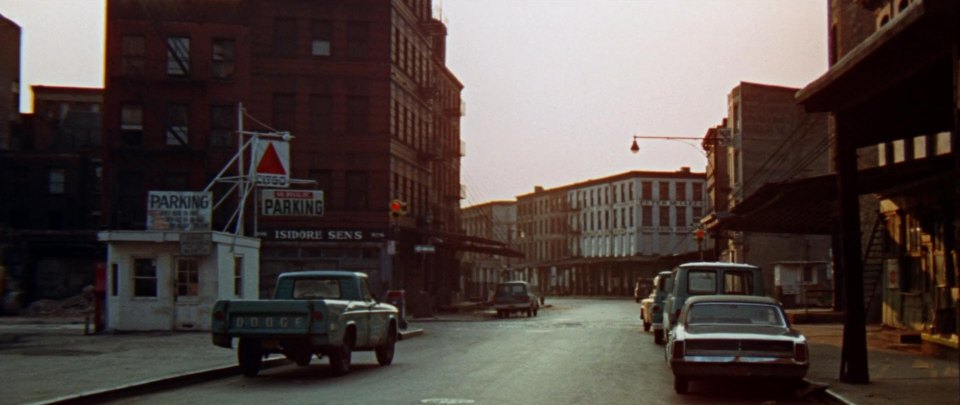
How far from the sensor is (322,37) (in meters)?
51.7

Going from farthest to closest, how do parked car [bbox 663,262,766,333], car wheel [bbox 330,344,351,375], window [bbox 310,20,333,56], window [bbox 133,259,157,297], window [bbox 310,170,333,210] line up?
window [bbox 310,20,333,56], window [bbox 310,170,333,210], window [bbox 133,259,157,297], parked car [bbox 663,262,766,333], car wheel [bbox 330,344,351,375]

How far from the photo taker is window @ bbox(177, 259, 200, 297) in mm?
30891

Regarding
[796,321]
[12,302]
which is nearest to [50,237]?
[12,302]

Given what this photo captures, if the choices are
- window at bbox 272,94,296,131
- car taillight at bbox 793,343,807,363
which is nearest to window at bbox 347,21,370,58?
window at bbox 272,94,296,131

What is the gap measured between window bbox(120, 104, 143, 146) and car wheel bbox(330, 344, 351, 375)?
35.5 metres

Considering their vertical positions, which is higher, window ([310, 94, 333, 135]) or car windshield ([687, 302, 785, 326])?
window ([310, 94, 333, 135])

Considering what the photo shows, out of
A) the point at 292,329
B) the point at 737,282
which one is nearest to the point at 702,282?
the point at 737,282

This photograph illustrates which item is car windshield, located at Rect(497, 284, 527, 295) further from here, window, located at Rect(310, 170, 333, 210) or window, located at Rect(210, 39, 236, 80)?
window, located at Rect(210, 39, 236, 80)

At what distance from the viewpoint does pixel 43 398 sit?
1323cm

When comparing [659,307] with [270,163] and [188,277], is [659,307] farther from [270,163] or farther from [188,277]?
[270,163]

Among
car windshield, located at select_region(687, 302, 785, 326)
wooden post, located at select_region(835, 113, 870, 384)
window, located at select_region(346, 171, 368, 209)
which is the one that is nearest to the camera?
car windshield, located at select_region(687, 302, 785, 326)

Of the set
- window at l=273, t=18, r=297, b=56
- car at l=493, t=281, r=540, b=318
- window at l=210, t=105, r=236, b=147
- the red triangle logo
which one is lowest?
car at l=493, t=281, r=540, b=318

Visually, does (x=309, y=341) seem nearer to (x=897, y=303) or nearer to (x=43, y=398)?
(x=43, y=398)

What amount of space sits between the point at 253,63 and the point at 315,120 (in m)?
3.87
